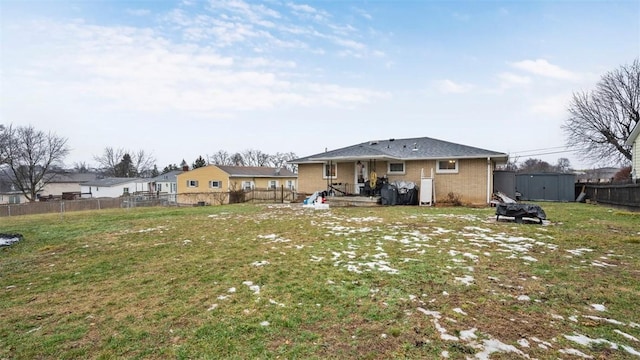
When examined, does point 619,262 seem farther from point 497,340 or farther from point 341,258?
point 341,258

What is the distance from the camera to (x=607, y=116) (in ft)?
78.3

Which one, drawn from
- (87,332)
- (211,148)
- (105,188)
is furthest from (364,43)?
(211,148)

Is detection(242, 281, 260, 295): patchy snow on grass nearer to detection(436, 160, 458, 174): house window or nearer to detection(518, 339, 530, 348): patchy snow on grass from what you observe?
detection(518, 339, 530, 348): patchy snow on grass

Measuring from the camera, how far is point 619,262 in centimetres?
479

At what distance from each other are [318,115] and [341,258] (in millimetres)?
22563

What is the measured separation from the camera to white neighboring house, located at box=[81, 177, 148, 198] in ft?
135

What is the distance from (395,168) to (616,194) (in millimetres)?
10114

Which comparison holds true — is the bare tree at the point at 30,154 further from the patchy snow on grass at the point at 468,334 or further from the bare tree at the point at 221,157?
the patchy snow on grass at the point at 468,334

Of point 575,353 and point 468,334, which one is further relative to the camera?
point 468,334

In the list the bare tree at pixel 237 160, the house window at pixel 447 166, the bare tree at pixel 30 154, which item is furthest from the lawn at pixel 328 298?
the bare tree at pixel 237 160

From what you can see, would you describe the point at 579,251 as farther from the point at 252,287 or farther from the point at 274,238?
the point at 274,238

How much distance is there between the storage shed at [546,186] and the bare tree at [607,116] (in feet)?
28.3

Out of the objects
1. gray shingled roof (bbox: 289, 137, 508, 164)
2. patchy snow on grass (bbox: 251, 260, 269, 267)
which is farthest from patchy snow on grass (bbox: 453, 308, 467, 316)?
gray shingled roof (bbox: 289, 137, 508, 164)

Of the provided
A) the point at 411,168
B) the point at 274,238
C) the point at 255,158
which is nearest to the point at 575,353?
the point at 274,238
